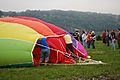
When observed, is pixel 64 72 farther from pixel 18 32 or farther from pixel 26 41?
pixel 18 32

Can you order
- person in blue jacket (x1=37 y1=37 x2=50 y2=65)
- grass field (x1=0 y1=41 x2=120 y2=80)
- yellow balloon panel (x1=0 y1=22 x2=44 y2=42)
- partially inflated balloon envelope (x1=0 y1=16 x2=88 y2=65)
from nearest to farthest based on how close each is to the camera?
grass field (x1=0 y1=41 x2=120 y2=80) < partially inflated balloon envelope (x1=0 y1=16 x2=88 y2=65) < yellow balloon panel (x1=0 y1=22 x2=44 y2=42) < person in blue jacket (x1=37 y1=37 x2=50 y2=65)

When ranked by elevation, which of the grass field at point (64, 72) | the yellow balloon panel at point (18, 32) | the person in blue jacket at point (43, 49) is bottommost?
the grass field at point (64, 72)

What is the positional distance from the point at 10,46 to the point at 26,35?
44.5 inches

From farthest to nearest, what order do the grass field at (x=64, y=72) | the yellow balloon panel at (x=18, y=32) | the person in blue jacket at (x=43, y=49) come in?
the person in blue jacket at (x=43, y=49) → the yellow balloon panel at (x=18, y=32) → the grass field at (x=64, y=72)

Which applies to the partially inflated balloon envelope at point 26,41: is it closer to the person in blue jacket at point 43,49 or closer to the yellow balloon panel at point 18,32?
the yellow balloon panel at point 18,32

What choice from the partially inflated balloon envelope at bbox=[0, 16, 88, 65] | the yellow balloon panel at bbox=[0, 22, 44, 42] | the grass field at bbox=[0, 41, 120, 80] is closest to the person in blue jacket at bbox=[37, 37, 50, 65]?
the partially inflated balloon envelope at bbox=[0, 16, 88, 65]

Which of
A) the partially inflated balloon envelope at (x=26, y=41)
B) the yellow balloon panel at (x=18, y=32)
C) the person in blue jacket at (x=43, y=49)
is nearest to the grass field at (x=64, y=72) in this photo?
the partially inflated balloon envelope at (x=26, y=41)

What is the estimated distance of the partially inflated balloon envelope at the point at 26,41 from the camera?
51.4ft

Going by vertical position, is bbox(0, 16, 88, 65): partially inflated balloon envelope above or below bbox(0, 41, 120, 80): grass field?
above

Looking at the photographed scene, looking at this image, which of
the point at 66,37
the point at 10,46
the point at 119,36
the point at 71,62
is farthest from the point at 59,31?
the point at 119,36

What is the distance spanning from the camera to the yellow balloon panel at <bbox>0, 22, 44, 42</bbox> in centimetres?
1639

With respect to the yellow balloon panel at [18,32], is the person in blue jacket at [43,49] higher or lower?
lower

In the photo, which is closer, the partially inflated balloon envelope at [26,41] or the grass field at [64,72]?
the grass field at [64,72]

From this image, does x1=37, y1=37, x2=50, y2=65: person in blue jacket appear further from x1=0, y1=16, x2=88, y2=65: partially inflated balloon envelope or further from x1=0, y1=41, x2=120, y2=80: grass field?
x1=0, y1=41, x2=120, y2=80: grass field
